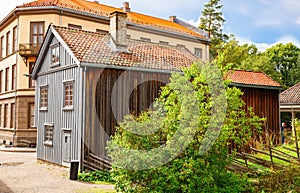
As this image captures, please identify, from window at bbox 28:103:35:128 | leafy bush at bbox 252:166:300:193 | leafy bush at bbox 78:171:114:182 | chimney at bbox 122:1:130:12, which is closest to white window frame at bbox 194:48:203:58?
chimney at bbox 122:1:130:12

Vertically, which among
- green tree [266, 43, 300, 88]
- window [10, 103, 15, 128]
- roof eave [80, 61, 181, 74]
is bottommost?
window [10, 103, 15, 128]

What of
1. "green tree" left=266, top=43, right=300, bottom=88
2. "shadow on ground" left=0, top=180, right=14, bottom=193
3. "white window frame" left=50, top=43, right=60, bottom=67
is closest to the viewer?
"shadow on ground" left=0, top=180, right=14, bottom=193

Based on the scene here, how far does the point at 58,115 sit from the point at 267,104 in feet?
38.8

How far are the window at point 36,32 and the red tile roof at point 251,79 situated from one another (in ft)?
50.8

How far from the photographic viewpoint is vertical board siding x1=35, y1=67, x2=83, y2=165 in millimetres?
15924

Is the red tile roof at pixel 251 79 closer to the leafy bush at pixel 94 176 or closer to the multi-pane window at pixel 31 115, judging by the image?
the leafy bush at pixel 94 176

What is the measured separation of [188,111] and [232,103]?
4.12ft

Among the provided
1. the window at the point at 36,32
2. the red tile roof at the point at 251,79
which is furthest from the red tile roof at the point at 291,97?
the window at the point at 36,32

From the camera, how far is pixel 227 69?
10195 millimetres

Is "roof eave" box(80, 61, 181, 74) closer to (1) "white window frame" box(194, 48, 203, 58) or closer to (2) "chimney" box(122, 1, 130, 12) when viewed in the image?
(1) "white window frame" box(194, 48, 203, 58)

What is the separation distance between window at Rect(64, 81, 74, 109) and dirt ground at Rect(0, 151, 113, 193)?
2.94 metres

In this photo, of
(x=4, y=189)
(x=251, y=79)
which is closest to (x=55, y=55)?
(x=4, y=189)

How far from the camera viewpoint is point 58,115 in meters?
17.8

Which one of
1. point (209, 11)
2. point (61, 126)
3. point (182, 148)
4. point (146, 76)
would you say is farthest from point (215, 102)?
point (209, 11)
